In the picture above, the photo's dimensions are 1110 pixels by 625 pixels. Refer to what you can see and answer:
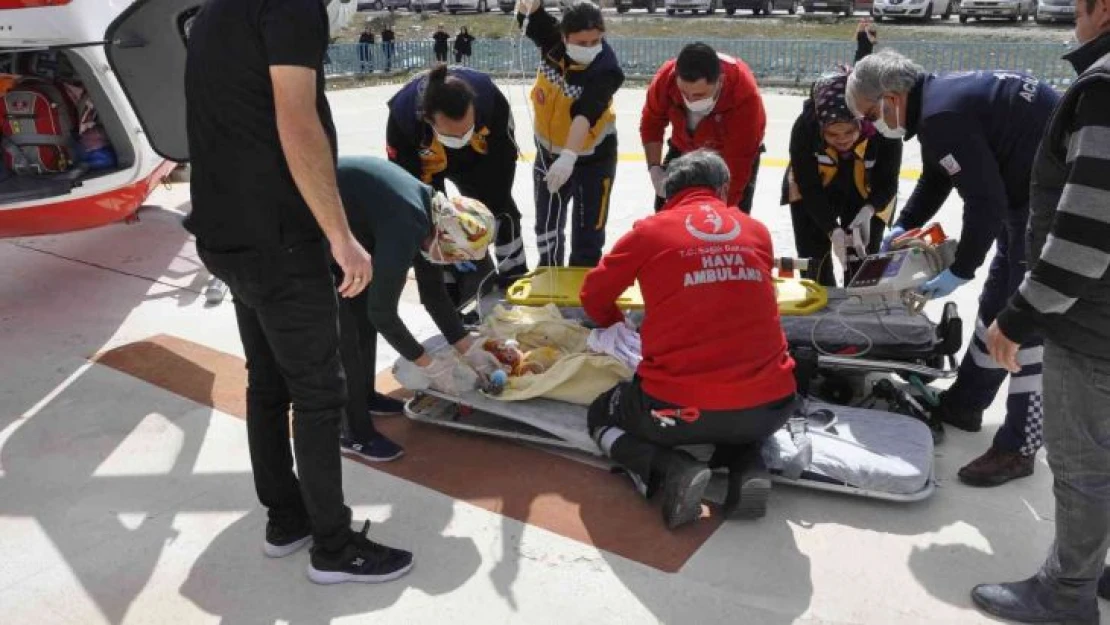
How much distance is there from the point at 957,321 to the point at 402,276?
222 cm

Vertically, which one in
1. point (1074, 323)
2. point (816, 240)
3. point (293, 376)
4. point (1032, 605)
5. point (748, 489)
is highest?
point (1074, 323)

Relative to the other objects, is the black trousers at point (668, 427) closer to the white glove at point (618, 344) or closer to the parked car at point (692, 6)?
the white glove at point (618, 344)

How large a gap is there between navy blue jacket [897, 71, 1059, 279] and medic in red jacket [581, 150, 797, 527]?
70cm

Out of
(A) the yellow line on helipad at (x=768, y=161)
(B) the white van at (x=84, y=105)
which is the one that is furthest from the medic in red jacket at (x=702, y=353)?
(A) the yellow line on helipad at (x=768, y=161)

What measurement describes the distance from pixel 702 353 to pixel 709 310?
0.14 m

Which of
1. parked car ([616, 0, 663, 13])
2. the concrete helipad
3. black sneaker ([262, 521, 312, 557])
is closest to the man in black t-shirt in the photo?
black sneaker ([262, 521, 312, 557])

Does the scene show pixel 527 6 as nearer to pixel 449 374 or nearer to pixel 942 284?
pixel 449 374

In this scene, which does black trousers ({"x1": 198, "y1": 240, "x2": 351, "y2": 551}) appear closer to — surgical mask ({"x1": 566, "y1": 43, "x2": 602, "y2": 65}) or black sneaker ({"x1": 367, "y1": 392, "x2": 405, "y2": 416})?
black sneaker ({"x1": 367, "y1": 392, "x2": 405, "y2": 416})

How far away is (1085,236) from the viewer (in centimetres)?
207

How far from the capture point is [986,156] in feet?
10.0

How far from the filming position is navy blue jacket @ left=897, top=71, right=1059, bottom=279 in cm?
307

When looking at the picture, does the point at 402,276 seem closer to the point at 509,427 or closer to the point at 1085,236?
the point at 509,427

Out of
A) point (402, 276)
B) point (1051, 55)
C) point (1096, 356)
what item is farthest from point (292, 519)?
point (1051, 55)

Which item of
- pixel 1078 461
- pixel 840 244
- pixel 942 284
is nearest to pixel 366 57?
pixel 840 244
